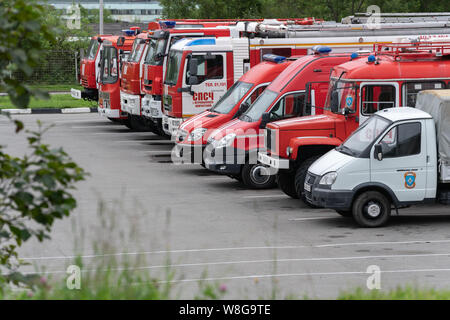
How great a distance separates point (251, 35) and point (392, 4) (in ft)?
58.3

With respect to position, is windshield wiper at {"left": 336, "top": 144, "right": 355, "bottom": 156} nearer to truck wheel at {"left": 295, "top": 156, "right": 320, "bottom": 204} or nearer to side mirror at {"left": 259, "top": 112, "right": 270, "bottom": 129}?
truck wheel at {"left": 295, "top": 156, "right": 320, "bottom": 204}

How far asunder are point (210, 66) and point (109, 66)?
285 inches

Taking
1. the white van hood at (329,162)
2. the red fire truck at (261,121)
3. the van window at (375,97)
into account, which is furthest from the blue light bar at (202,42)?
the white van hood at (329,162)

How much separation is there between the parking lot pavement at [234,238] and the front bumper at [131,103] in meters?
4.99

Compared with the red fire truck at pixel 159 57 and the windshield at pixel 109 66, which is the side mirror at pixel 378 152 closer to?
the red fire truck at pixel 159 57

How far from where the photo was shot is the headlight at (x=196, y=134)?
18.4m

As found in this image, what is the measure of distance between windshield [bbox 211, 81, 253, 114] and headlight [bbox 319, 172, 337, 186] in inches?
209

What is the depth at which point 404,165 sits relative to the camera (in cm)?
1327

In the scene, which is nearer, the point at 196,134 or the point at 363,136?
the point at 363,136

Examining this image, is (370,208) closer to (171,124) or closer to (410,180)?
(410,180)

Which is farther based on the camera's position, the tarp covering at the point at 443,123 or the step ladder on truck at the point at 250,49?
the step ladder on truck at the point at 250,49

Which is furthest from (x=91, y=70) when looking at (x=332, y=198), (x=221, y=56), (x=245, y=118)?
(x=332, y=198)

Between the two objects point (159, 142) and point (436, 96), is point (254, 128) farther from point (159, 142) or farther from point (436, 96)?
point (159, 142)
